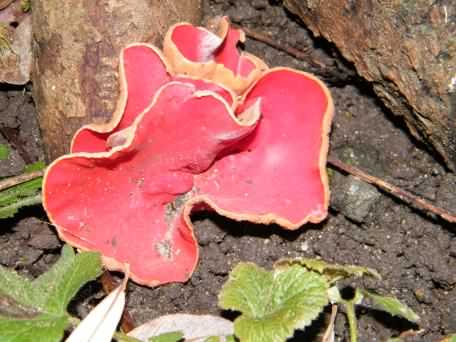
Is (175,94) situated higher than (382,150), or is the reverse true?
(175,94)

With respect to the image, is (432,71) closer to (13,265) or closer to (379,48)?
(379,48)

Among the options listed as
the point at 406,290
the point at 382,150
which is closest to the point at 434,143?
the point at 382,150

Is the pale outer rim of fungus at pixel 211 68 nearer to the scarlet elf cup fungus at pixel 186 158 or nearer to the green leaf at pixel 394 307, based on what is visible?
the scarlet elf cup fungus at pixel 186 158

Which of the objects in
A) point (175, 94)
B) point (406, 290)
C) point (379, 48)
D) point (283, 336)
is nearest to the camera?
point (283, 336)

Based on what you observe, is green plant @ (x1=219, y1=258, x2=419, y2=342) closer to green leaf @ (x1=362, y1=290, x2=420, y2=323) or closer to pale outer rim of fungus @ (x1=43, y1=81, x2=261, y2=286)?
green leaf @ (x1=362, y1=290, x2=420, y2=323)

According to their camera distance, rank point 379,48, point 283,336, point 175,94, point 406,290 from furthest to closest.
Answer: point 406,290
point 379,48
point 175,94
point 283,336

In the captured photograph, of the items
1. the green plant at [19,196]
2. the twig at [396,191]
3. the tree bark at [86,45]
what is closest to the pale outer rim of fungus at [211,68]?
the tree bark at [86,45]

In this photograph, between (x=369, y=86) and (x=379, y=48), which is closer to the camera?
(x=379, y=48)
